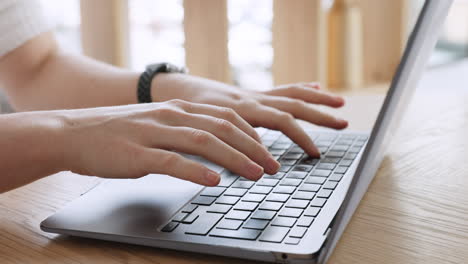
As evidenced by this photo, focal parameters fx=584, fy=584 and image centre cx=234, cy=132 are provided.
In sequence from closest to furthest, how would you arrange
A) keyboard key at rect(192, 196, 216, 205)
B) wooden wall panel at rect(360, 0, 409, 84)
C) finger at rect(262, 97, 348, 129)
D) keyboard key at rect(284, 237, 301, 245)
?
keyboard key at rect(284, 237, 301, 245), keyboard key at rect(192, 196, 216, 205), finger at rect(262, 97, 348, 129), wooden wall panel at rect(360, 0, 409, 84)

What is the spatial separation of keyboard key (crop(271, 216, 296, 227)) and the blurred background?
999mm

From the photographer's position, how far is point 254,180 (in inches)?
24.7

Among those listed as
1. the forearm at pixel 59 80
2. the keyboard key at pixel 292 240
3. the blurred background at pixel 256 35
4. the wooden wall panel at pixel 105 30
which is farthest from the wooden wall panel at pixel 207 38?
the keyboard key at pixel 292 240

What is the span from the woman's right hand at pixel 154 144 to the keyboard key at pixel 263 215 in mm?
51

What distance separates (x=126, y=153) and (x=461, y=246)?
0.35m

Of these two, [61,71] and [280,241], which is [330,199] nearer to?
[280,241]

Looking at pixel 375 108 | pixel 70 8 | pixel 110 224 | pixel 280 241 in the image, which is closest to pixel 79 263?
pixel 110 224

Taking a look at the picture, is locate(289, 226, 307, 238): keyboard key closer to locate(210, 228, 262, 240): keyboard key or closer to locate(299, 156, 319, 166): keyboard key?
locate(210, 228, 262, 240): keyboard key

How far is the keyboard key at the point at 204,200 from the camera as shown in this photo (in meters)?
0.60

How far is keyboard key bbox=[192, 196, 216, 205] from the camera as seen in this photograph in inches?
23.8

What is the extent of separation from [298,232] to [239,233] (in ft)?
0.17

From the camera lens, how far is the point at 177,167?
595 mm

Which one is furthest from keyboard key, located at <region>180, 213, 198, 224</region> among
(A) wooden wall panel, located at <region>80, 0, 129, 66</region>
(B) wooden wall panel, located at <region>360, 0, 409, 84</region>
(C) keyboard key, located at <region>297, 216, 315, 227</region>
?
(B) wooden wall panel, located at <region>360, 0, 409, 84</region>

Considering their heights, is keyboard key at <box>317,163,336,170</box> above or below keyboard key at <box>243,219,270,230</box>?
below
